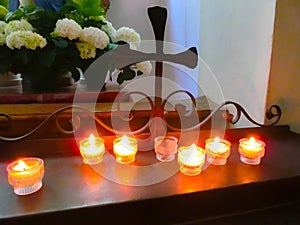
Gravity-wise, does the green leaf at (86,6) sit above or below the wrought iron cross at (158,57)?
above

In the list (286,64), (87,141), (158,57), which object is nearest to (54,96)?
(87,141)

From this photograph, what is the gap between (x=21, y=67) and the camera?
76cm

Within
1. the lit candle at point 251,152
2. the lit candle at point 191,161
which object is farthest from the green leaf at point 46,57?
the lit candle at point 251,152

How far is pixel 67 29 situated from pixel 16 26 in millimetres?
128

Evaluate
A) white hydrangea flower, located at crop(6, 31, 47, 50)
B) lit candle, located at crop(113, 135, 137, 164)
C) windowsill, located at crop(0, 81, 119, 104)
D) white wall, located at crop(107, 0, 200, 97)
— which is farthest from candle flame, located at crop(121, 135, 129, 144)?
white wall, located at crop(107, 0, 200, 97)

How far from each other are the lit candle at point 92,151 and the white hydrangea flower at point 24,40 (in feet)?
0.97

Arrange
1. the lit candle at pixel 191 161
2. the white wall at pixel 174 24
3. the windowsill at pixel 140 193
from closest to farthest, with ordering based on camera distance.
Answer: the windowsill at pixel 140 193, the lit candle at pixel 191 161, the white wall at pixel 174 24

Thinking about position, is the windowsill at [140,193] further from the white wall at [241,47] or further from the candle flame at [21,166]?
the white wall at [241,47]

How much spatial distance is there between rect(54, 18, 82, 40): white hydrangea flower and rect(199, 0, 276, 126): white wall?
1.49ft

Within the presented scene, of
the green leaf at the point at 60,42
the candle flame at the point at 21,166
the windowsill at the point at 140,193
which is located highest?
the green leaf at the point at 60,42

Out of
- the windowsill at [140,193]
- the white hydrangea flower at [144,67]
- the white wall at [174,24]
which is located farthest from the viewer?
the white wall at [174,24]

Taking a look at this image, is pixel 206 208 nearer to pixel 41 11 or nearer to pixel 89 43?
pixel 89 43

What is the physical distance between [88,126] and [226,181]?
1.13 ft

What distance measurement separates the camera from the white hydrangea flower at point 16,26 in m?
0.73
